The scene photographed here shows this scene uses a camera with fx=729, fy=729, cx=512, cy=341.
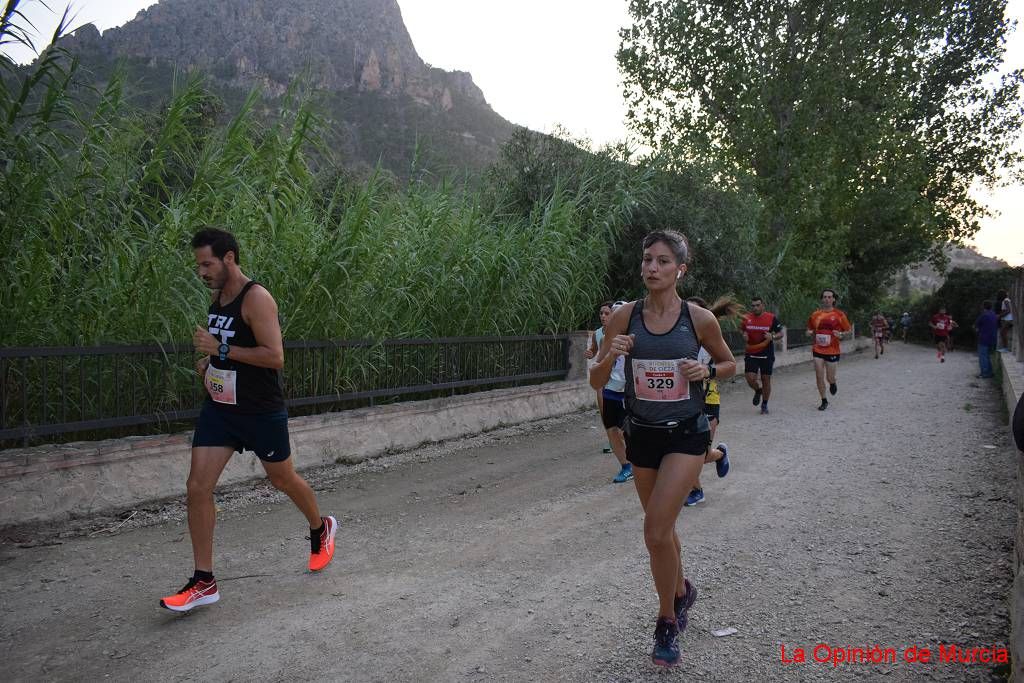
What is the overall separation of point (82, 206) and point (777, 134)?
23190mm

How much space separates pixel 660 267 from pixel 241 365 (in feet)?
7.51

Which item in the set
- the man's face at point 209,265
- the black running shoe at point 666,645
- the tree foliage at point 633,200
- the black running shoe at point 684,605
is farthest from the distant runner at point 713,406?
the tree foliage at point 633,200

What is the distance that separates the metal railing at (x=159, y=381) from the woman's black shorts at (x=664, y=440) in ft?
13.0

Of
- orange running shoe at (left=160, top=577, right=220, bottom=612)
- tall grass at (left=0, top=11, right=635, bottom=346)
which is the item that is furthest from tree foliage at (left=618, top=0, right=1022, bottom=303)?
orange running shoe at (left=160, top=577, right=220, bottom=612)

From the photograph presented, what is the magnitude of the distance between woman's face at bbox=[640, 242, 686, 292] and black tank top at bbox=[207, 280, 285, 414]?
6.89 feet

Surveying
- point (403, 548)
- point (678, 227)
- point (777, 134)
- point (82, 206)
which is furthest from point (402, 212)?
point (777, 134)

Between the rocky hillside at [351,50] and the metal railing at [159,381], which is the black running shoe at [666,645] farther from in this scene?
the rocky hillside at [351,50]

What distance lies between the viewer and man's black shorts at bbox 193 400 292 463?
3.95 metres

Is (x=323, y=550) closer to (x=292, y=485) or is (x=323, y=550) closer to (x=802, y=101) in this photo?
(x=292, y=485)

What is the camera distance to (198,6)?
121 meters

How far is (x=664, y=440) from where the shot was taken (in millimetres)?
3318

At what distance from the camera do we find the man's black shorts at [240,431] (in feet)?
13.0

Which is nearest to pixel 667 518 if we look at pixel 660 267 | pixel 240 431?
pixel 660 267

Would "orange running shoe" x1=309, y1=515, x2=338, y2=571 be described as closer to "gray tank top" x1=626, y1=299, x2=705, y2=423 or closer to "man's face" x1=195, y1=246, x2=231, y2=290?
"man's face" x1=195, y1=246, x2=231, y2=290
